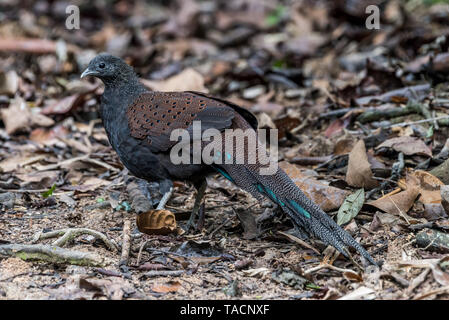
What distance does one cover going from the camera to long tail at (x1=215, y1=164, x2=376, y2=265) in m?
3.52

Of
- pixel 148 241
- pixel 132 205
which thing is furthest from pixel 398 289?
pixel 132 205

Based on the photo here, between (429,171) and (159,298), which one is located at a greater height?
(429,171)

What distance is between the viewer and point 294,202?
374 cm

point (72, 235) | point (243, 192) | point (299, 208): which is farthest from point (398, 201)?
point (72, 235)

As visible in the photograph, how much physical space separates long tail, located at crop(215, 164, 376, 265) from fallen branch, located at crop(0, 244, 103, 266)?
1079 millimetres

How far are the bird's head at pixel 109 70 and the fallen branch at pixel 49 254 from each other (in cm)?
169

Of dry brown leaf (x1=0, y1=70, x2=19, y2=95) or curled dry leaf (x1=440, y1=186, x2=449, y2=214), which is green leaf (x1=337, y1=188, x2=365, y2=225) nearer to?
curled dry leaf (x1=440, y1=186, x2=449, y2=214)

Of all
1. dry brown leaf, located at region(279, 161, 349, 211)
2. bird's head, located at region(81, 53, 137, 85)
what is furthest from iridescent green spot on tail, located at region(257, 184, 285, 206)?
bird's head, located at region(81, 53, 137, 85)

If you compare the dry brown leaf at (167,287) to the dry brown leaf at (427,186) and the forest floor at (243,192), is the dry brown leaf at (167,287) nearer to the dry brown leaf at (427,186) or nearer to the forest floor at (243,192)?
the forest floor at (243,192)

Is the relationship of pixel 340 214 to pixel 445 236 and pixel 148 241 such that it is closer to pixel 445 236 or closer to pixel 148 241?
pixel 445 236

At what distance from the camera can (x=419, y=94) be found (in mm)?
5551

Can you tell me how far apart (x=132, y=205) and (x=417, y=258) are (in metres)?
2.18

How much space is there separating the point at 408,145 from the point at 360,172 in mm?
601

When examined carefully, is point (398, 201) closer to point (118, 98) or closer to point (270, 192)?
point (270, 192)
